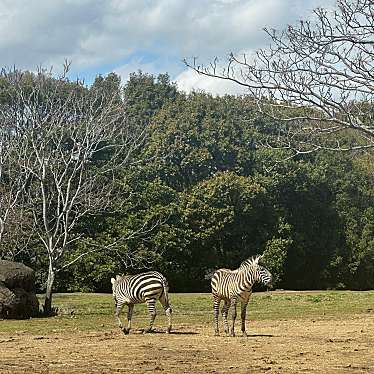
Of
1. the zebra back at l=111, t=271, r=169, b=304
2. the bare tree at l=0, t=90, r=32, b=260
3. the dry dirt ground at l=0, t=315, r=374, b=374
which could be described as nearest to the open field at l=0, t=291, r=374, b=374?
the dry dirt ground at l=0, t=315, r=374, b=374

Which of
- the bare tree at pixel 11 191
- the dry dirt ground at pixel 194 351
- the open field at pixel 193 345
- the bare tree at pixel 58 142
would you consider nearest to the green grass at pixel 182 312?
the open field at pixel 193 345

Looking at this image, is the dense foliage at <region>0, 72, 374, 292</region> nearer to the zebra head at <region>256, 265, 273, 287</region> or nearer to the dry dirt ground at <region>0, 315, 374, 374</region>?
the dry dirt ground at <region>0, 315, 374, 374</region>

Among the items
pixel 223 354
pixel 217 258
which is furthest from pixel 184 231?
pixel 223 354

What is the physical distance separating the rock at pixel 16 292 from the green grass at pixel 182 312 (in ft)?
2.07

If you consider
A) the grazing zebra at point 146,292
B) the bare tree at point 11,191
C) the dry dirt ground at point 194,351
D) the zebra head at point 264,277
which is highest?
the bare tree at point 11,191

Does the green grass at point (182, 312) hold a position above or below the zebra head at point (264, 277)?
below

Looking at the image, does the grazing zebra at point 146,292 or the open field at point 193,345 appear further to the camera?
the grazing zebra at point 146,292

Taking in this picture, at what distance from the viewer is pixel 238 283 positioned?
17219mm

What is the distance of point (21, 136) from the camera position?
28.9m

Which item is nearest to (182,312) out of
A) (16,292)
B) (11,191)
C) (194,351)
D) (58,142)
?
(16,292)

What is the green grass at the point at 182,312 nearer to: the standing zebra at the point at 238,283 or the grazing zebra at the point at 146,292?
the grazing zebra at the point at 146,292

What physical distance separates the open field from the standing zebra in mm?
702

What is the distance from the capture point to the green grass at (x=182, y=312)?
67.1 feet

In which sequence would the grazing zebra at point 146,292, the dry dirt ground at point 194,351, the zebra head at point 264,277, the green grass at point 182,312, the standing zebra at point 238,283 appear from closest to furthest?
the dry dirt ground at point 194,351 < the zebra head at point 264,277 < the standing zebra at point 238,283 < the grazing zebra at point 146,292 < the green grass at point 182,312
